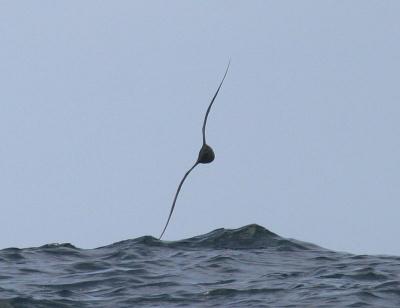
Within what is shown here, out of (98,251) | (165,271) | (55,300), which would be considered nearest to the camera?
(55,300)

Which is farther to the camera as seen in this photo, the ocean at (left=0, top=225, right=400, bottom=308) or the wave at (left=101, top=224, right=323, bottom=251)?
the wave at (left=101, top=224, right=323, bottom=251)

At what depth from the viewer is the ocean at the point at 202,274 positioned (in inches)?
891

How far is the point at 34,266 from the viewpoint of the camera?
2677 centimetres

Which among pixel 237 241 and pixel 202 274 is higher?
pixel 237 241

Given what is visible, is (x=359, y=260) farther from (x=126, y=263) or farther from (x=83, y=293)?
(x=83, y=293)

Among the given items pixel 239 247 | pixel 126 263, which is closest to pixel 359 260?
pixel 239 247

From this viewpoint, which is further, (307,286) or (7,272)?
(7,272)

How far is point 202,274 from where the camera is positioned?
25.3 metres

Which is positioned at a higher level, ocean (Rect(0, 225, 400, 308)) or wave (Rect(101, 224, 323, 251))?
wave (Rect(101, 224, 323, 251))

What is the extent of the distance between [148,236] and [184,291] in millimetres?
6777

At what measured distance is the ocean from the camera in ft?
74.3

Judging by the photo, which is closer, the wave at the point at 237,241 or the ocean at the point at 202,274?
the ocean at the point at 202,274

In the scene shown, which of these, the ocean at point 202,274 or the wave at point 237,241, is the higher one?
the wave at point 237,241

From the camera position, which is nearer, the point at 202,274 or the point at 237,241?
the point at 202,274
